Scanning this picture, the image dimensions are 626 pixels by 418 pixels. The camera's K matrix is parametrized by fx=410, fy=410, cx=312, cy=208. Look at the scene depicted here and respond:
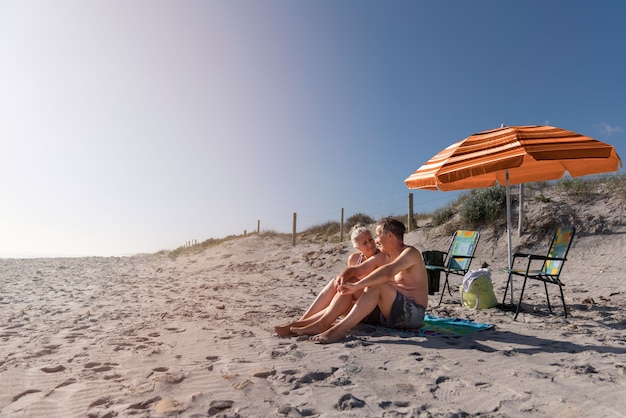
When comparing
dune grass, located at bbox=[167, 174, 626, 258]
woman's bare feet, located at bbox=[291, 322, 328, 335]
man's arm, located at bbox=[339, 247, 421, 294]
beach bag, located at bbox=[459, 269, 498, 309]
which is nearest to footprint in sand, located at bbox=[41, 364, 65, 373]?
woman's bare feet, located at bbox=[291, 322, 328, 335]

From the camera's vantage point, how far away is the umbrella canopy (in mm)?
3984

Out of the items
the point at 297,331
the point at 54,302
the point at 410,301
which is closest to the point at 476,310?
the point at 410,301

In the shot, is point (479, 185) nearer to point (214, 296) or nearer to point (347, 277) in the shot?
point (347, 277)

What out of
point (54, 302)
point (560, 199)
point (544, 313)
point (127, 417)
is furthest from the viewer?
point (560, 199)

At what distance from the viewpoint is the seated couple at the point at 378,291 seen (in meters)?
3.30

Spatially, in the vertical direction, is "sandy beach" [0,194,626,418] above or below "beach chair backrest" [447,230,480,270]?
below

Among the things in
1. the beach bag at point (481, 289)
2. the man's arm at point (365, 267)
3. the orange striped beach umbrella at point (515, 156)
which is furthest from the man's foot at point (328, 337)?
the beach bag at point (481, 289)

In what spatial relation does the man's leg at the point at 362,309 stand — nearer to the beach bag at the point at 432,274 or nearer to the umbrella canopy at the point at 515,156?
the umbrella canopy at the point at 515,156

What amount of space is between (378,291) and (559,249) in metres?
2.73

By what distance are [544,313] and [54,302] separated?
6620mm

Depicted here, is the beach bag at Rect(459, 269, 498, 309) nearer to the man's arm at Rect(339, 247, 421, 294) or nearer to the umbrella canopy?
the umbrella canopy

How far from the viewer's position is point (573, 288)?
22.2 feet

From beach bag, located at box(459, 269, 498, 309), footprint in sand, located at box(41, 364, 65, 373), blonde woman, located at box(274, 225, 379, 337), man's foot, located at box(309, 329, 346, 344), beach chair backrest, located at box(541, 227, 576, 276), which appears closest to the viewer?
footprint in sand, located at box(41, 364, 65, 373)

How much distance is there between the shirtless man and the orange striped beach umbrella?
4.75 ft
